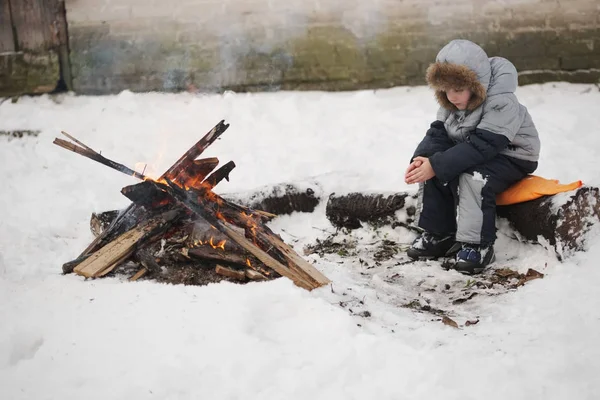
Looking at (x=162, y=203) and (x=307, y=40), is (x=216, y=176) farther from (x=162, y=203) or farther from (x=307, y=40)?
(x=307, y=40)

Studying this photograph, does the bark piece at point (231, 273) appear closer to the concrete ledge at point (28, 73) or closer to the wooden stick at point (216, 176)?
the wooden stick at point (216, 176)

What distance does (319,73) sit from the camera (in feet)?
27.6

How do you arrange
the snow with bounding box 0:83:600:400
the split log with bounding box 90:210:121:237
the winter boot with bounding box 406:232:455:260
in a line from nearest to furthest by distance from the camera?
the snow with bounding box 0:83:600:400
the winter boot with bounding box 406:232:455:260
the split log with bounding box 90:210:121:237

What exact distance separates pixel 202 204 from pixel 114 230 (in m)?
0.66

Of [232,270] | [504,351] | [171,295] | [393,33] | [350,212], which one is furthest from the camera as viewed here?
[393,33]

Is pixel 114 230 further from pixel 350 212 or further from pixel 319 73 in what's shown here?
pixel 319 73

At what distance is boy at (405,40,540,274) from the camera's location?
4551 mm

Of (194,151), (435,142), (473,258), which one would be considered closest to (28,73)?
(194,151)

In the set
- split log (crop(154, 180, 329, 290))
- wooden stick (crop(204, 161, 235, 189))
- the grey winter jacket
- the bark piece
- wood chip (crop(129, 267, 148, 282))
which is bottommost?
wood chip (crop(129, 267, 148, 282))

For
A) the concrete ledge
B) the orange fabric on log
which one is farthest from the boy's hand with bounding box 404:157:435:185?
the concrete ledge

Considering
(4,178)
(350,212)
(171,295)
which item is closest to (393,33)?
(350,212)

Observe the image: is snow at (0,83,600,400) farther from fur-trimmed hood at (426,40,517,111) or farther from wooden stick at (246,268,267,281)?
fur-trimmed hood at (426,40,517,111)

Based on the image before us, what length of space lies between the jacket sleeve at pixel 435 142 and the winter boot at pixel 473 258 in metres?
0.72

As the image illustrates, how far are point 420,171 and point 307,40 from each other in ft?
13.5
